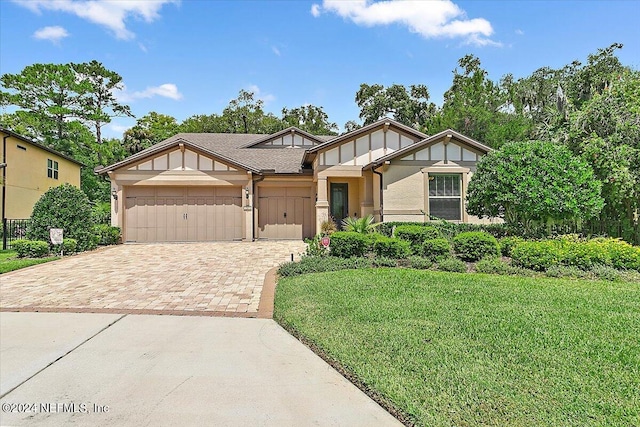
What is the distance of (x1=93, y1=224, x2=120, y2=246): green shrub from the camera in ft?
46.8

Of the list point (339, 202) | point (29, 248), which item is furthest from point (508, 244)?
point (29, 248)

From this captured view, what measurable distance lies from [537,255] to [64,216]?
46.5ft

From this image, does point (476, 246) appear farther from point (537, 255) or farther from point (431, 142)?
point (431, 142)

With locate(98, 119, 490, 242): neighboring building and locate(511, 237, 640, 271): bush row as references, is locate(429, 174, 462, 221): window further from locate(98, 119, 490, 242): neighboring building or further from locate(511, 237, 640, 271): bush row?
locate(511, 237, 640, 271): bush row

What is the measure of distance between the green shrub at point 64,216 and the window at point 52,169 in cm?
1148

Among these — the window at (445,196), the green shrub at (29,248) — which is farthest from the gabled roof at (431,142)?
the green shrub at (29,248)

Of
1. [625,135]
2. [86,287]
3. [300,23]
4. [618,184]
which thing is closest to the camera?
[86,287]

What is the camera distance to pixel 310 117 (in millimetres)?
40688

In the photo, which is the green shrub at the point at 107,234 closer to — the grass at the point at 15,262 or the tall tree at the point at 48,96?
the grass at the point at 15,262

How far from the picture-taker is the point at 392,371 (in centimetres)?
335

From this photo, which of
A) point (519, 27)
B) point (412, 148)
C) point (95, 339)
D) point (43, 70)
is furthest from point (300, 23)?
point (43, 70)

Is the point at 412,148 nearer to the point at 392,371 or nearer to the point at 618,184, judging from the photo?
the point at 618,184

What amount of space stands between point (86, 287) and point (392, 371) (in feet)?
21.6

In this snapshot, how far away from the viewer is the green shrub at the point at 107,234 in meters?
14.3
